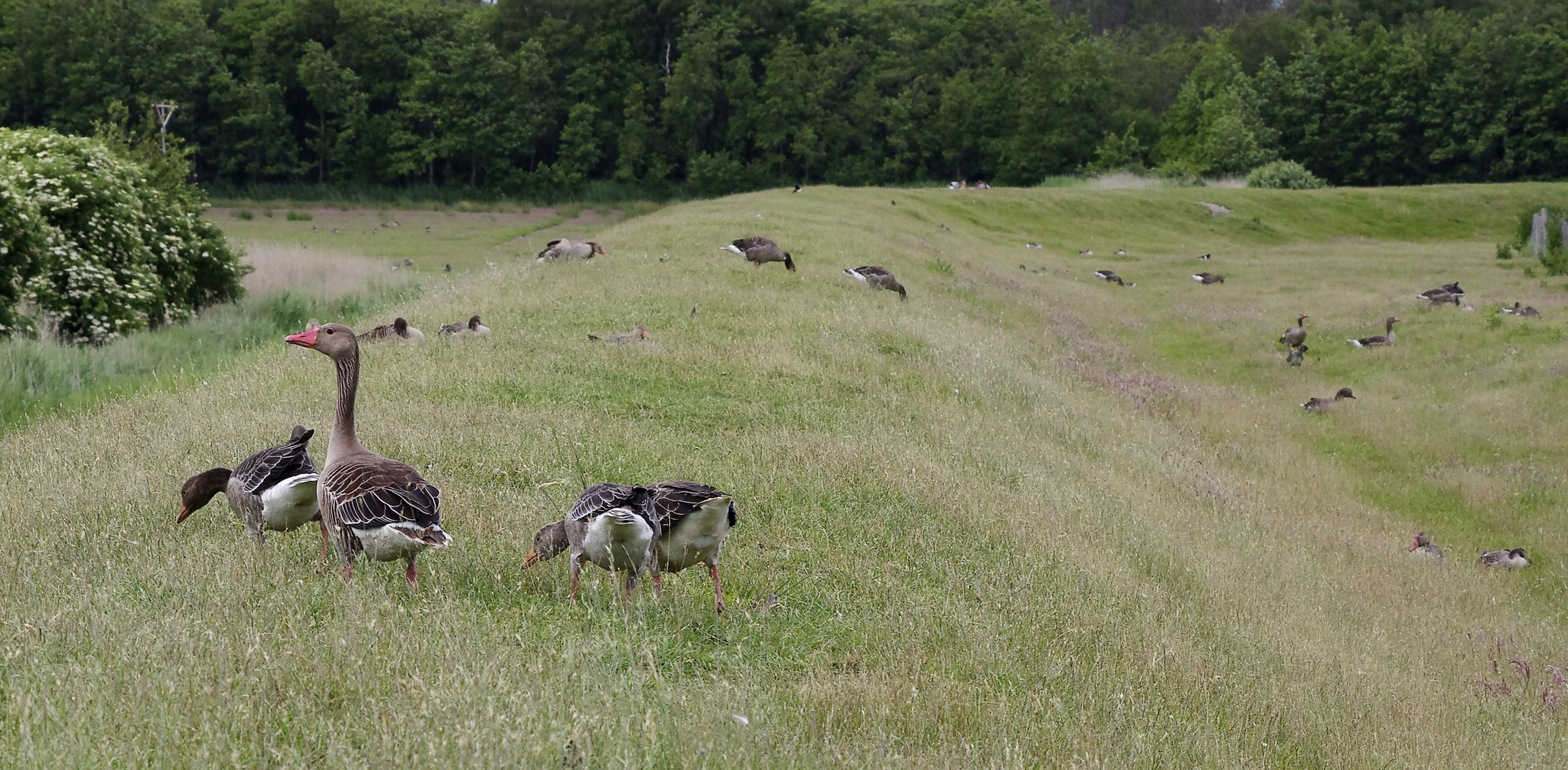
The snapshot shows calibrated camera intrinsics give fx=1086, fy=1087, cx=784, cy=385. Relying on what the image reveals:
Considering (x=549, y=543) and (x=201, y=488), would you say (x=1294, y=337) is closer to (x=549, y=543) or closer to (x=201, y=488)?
(x=549, y=543)

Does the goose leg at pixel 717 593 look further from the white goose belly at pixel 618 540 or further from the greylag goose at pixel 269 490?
the greylag goose at pixel 269 490

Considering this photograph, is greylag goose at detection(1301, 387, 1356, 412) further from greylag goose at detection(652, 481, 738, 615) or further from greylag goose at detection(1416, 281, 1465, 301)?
greylag goose at detection(652, 481, 738, 615)

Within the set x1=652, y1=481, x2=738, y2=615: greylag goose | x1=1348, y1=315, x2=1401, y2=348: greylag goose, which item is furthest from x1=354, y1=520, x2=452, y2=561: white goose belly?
x1=1348, y1=315, x2=1401, y2=348: greylag goose

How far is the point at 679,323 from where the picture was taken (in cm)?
1803

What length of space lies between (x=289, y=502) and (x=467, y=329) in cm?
984

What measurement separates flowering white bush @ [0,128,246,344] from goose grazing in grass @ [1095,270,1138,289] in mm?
29155

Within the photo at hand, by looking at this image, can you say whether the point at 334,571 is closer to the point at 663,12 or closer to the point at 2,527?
the point at 2,527

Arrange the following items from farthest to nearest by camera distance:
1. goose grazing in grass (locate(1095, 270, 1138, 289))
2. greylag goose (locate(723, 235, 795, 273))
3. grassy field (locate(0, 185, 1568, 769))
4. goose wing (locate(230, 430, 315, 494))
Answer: goose grazing in grass (locate(1095, 270, 1138, 289)), greylag goose (locate(723, 235, 795, 273)), goose wing (locate(230, 430, 315, 494)), grassy field (locate(0, 185, 1568, 769))

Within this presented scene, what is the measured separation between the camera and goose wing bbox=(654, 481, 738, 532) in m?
6.19

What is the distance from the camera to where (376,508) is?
19.3ft

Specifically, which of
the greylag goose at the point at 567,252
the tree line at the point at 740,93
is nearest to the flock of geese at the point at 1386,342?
the greylag goose at the point at 567,252

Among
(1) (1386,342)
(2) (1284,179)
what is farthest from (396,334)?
(2) (1284,179)

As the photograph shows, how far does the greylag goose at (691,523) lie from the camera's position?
6207mm

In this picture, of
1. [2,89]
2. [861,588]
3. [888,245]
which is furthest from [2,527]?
[2,89]
